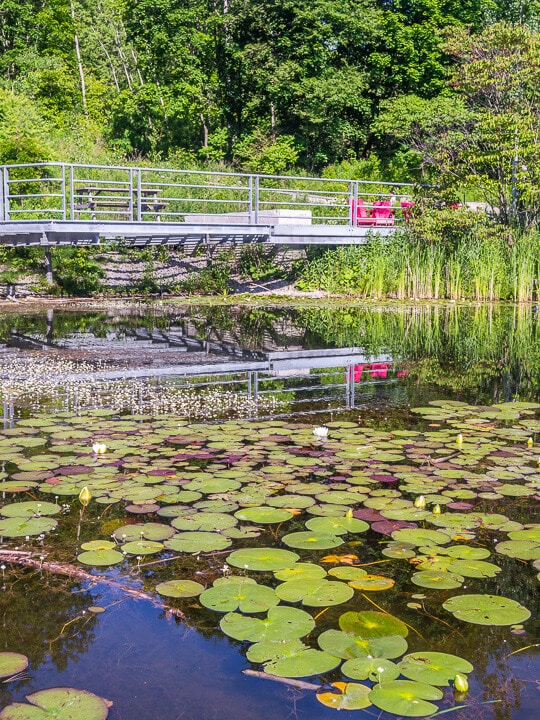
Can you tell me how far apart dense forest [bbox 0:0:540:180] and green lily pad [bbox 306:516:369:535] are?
21.6m

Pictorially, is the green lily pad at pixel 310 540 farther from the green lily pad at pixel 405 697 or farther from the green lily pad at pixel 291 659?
the green lily pad at pixel 405 697

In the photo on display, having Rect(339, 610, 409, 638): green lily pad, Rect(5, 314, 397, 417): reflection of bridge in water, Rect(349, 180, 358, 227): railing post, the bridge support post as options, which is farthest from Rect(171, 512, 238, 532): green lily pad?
Rect(349, 180, 358, 227): railing post

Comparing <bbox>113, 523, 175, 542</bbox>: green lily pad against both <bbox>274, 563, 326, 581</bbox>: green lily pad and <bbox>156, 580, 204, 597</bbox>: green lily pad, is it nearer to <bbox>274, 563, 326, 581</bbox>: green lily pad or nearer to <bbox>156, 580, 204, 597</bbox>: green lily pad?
<bbox>156, 580, 204, 597</bbox>: green lily pad

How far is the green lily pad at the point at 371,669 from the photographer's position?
2006 millimetres

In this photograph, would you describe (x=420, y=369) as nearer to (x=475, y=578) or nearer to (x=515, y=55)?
(x=475, y=578)

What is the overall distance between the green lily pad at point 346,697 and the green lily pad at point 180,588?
2.11 feet

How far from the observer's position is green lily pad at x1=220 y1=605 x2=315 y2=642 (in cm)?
221

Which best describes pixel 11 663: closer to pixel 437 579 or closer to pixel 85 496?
pixel 85 496

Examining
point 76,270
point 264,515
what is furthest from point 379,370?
point 76,270

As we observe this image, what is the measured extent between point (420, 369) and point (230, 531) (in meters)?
4.52

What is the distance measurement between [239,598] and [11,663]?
69 centimetres

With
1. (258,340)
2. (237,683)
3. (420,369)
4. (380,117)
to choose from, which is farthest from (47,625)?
(380,117)

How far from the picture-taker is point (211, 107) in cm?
2916

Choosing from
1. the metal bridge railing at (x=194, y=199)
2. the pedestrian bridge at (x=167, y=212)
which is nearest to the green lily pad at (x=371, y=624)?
the pedestrian bridge at (x=167, y=212)
